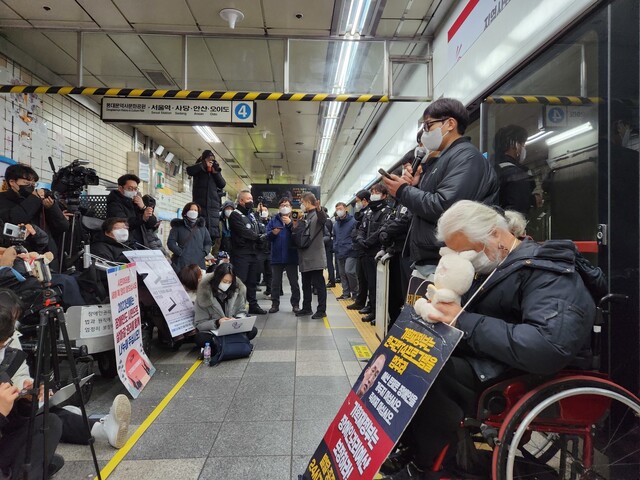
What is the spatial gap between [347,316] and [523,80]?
11.7 feet

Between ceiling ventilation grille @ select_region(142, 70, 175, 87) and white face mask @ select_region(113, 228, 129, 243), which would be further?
ceiling ventilation grille @ select_region(142, 70, 175, 87)

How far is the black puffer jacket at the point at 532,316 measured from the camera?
1.21 metres

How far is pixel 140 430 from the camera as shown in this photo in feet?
7.17

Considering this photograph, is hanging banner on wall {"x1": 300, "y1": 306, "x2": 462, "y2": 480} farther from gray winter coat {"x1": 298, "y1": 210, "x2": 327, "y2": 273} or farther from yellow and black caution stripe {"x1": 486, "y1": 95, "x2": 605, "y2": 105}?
gray winter coat {"x1": 298, "y1": 210, "x2": 327, "y2": 273}

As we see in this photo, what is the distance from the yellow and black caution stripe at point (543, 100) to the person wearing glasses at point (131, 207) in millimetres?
3521

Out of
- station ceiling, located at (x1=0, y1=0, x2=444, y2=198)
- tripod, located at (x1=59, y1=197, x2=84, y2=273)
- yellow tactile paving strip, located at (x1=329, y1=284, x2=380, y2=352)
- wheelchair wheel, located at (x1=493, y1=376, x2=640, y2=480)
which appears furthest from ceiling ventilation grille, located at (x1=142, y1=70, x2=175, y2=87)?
wheelchair wheel, located at (x1=493, y1=376, x2=640, y2=480)

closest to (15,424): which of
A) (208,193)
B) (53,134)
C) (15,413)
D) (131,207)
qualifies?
(15,413)

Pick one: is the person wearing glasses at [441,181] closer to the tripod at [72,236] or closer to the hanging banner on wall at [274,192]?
the tripod at [72,236]

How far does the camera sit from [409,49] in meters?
5.38

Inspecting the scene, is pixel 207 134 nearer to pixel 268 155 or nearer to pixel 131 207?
pixel 268 155

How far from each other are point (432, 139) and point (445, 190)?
16.1 inches

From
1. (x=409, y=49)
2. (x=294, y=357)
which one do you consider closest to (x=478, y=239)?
(x=294, y=357)

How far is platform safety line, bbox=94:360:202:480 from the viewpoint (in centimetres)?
182

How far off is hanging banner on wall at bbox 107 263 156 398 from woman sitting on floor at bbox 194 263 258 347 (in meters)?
0.58
